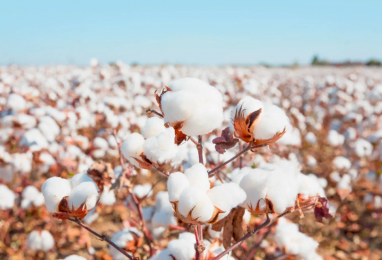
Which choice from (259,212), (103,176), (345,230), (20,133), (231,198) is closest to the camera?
(231,198)

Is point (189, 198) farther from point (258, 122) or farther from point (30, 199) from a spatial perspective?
point (30, 199)

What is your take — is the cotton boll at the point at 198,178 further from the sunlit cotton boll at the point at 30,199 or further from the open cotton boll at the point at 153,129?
the sunlit cotton boll at the point at 30,199

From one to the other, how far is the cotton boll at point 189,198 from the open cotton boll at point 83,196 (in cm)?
30

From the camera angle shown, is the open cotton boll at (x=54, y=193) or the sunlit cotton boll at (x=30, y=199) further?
the sunlit cotton boll at (x=30, y=199)

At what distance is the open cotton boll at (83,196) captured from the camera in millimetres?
760

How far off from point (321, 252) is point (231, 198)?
275 centimetres

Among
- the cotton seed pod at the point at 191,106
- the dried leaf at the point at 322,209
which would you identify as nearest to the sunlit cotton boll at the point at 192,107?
the cotton seed pod at the point at 191,106

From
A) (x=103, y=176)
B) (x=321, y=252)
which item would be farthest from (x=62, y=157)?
(x=321, y=252)

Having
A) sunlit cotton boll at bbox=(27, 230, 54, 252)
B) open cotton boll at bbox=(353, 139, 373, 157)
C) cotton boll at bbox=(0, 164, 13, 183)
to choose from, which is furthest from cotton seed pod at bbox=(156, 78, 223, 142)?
open cotton boll at bbox=(353, 139, 373, 157)

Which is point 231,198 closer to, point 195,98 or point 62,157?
point 195,98

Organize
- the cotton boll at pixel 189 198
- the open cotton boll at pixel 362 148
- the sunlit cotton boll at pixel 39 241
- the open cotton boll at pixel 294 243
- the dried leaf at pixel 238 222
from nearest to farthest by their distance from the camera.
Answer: the cotton boll at pixel 189 198, the dried leaf at pixel 238 222, the open cotton boll at pixel 294 243, the sunlit cotton boll at pixel 39 241, the open cotton boll at pixel 362 148

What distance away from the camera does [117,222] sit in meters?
3.30

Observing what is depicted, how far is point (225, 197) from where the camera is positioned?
2.01 feet

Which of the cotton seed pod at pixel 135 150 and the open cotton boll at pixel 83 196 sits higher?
the cotton seed pod at pixel 135 150
